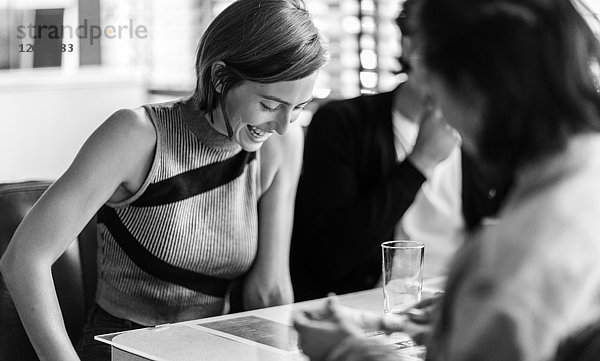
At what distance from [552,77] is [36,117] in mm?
3371

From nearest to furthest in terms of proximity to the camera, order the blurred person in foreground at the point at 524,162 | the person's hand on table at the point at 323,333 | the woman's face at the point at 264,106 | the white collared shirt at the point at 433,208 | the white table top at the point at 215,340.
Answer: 1. the blurred person in foreground at the point at 524,162
2. the person's hand on table at the point at 323,333
3. the white table top at the point at 215,340
4. the woman's face at the point at 264,106
5. the white collared shirt at the point at 433,208

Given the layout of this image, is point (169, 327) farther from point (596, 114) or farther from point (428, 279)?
point (596, 114)

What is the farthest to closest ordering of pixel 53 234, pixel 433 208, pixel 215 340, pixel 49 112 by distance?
pixel 49 112 < pixel 433 208 < pixel 53 234 < pixel 215 340

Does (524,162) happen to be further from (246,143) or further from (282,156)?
(282,156)

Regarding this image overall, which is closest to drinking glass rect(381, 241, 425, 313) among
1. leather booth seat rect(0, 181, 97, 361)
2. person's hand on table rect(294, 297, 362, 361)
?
person's hand on table rect(294, 297, 362, 361)

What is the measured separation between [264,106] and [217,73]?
0.11m

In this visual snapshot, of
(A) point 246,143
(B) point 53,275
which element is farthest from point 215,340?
(B) point 53,275

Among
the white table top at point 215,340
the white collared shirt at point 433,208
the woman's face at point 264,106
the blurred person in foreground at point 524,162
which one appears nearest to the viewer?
the blurred person in foreground at point 524,162

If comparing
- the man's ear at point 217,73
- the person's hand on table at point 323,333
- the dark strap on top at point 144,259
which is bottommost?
the dark strap on top at point 144,259

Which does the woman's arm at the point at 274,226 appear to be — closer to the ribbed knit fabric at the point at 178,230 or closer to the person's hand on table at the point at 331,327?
the ribbed knit fabric at the point at 178,230

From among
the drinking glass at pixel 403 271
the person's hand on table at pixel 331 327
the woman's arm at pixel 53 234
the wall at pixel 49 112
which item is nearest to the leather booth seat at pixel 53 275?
the woman's arm at pixel 53 234

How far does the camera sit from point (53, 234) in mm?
1576

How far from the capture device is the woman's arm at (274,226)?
184 cm

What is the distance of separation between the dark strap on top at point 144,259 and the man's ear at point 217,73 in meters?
0.30
